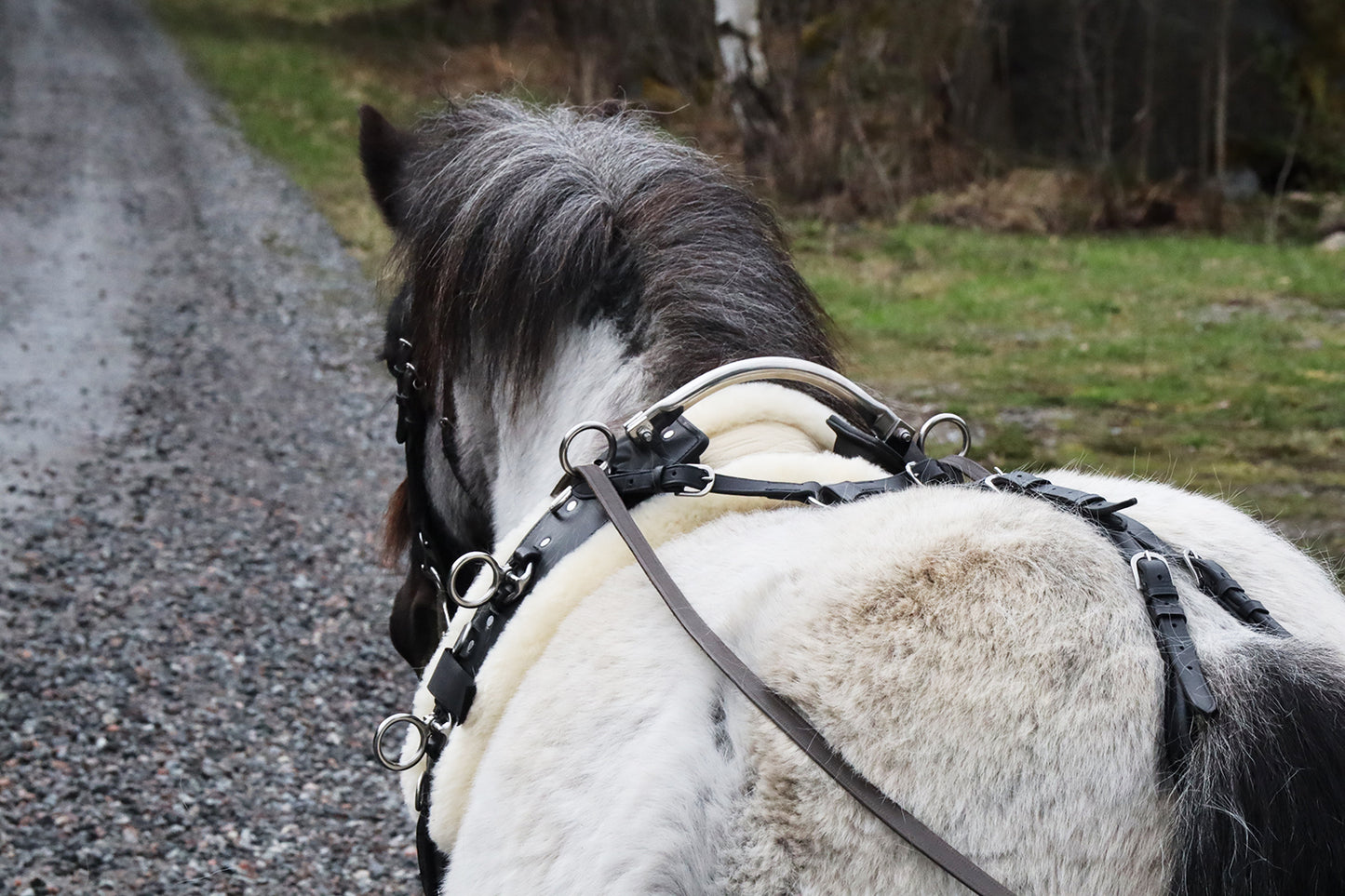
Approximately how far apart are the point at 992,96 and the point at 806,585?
44.9ft

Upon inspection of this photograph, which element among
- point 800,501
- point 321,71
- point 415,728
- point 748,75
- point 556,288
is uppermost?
point 556,288

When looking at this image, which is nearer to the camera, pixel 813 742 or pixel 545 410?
pixel 813 742

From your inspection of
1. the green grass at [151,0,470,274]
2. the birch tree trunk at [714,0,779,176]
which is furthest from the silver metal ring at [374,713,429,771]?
the birch tree trunk at [714,0,779,176]

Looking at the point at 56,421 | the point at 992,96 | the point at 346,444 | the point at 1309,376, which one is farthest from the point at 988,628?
the point at 992,96

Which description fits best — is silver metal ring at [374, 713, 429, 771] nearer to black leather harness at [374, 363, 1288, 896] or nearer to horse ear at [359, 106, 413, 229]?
black leather harness at [374, 363, 1288, 896]

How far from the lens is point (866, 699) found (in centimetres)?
124

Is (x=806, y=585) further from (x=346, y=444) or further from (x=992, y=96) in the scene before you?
(x=992, y=96)

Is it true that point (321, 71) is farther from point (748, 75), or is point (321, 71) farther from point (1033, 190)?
point (1033, 190)

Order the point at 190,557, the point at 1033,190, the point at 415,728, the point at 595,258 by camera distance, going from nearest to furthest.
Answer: the point at 415,728, the point at 595,258, the point at 190,557, the point at 1033,190

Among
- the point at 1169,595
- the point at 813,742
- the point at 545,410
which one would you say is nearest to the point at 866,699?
the point at 813,742

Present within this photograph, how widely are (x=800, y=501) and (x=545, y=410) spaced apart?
2.17 feet

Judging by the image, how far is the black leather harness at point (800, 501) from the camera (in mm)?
1187

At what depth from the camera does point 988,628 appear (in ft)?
4.12

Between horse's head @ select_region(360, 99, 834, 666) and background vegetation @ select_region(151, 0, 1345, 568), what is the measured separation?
3881mm
